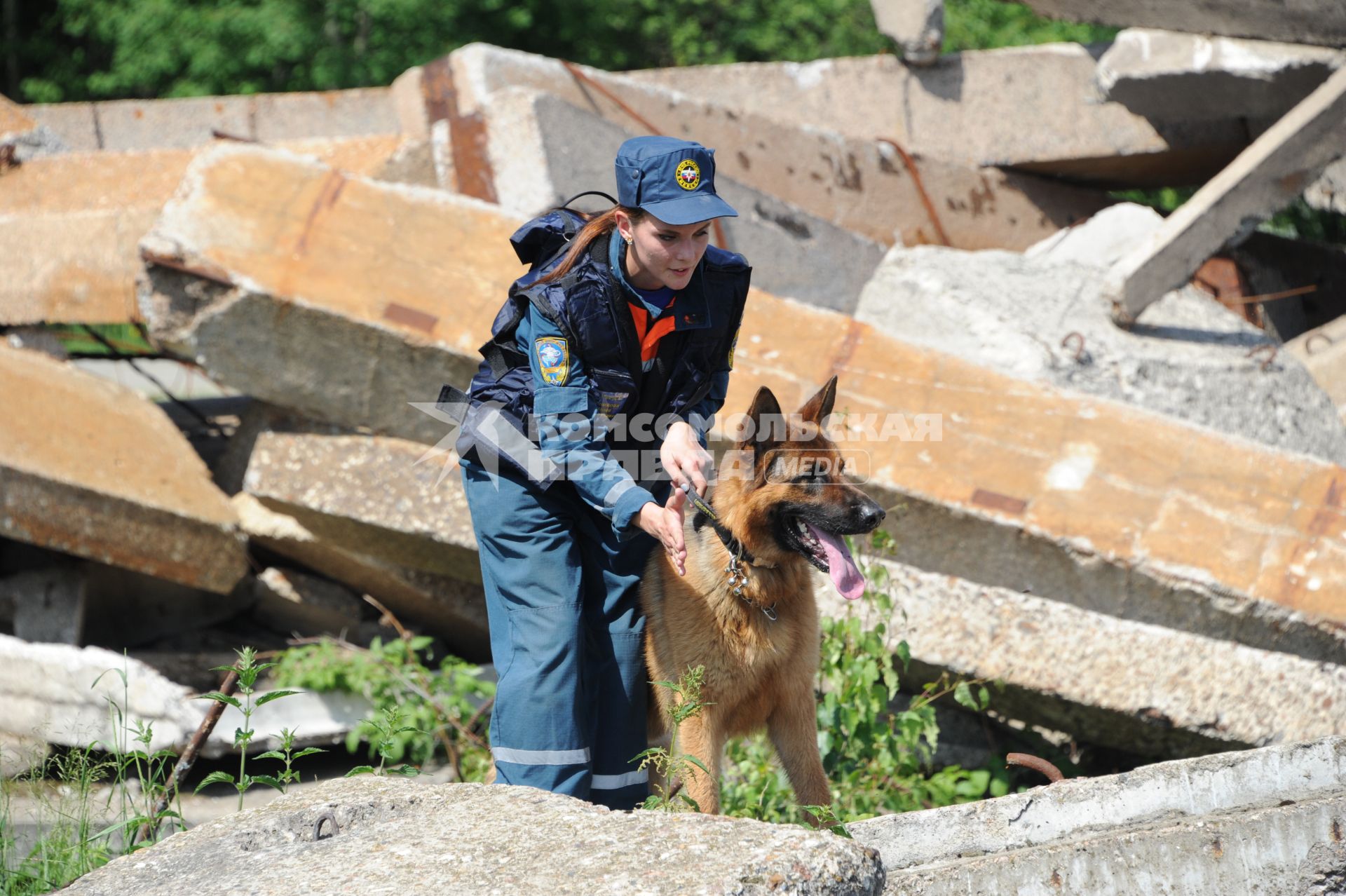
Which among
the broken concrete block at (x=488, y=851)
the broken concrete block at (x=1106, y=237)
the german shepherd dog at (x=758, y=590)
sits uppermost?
the broken concrete block at (x=1106, y=237)

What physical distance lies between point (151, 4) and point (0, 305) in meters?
12.9

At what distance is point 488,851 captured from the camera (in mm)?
2221

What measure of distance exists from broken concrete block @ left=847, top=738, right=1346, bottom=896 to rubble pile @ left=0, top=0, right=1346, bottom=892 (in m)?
0.05

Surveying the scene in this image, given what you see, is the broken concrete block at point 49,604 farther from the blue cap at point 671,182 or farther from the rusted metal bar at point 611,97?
the rusted metal bar at point 611,97

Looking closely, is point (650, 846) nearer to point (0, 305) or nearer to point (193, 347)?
point (193, 347)

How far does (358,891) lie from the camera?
209 centimetres

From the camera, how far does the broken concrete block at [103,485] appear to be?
4676mm

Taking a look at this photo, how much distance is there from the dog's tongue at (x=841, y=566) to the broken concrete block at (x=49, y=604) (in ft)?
11.4

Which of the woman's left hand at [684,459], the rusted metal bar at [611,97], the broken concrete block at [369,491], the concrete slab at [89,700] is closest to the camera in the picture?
the woman's left hand at [684,459]

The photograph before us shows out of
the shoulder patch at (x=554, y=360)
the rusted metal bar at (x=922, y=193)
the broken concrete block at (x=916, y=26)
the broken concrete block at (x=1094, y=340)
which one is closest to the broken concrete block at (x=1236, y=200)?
the broken concrete block at (x=1094, y=340)

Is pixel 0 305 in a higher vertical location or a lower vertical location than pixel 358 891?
higher

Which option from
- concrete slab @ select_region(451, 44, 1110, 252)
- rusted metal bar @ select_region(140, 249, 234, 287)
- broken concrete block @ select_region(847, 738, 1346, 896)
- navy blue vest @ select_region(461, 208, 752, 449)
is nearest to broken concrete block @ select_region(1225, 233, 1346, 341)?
concrete slab @ select_region(451, 44, 1110, 252)

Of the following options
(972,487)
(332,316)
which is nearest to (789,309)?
(972,487)

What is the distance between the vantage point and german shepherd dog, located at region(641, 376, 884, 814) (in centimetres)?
315
